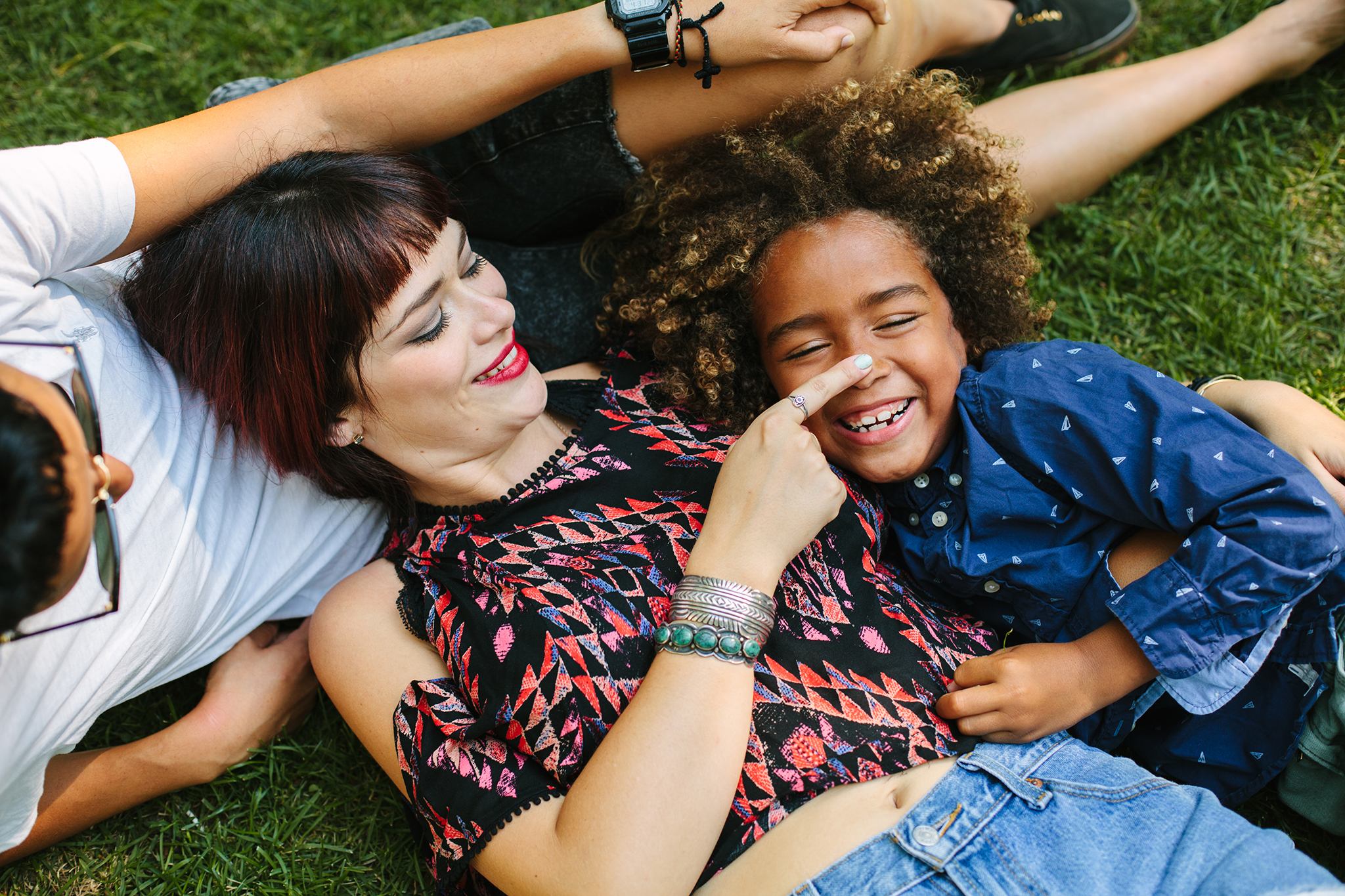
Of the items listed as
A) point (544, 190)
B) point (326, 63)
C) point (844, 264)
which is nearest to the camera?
point (844, 264)

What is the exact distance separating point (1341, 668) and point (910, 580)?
1157mm

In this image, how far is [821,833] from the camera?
87.1 inches

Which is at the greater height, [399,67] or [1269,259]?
[399,67]

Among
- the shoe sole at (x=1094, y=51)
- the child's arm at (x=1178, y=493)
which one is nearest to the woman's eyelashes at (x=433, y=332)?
the child's arm at (x=1178, y=493)

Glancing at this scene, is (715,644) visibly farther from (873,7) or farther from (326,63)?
(326,63)

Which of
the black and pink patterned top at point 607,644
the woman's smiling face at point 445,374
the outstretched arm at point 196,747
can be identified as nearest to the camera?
the black and pink patterned top at point 607,644

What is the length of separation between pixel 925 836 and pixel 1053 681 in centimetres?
59

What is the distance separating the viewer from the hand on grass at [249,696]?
287 centimetres

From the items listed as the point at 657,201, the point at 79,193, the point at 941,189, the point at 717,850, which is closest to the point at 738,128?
the point at 657,201

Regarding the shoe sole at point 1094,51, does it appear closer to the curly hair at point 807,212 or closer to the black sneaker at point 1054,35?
the black sneaker at point 1054,35

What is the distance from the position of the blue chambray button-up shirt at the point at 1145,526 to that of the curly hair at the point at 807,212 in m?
0.39

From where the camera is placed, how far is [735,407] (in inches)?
119

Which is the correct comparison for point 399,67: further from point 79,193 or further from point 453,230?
point 79,193

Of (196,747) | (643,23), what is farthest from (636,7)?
(196,747)
